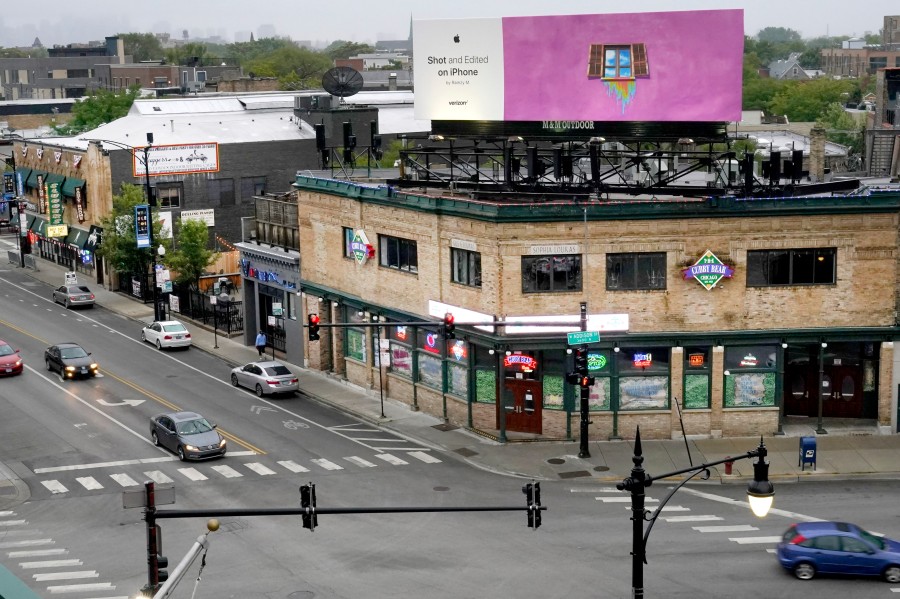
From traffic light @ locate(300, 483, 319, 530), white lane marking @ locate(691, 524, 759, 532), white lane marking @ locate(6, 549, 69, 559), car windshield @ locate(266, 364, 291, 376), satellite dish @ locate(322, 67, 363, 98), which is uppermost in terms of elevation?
satellite dish @ locate(322, 67, 363, 98)

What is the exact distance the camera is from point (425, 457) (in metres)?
46.1

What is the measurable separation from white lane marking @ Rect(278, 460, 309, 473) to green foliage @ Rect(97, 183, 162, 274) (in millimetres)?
32935

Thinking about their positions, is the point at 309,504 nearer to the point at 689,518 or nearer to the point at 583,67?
the point at 689,518

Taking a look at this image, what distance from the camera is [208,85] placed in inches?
6171

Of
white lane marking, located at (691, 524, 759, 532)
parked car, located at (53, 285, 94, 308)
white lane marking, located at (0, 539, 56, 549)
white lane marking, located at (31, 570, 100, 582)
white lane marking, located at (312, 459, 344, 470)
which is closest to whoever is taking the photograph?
white lane marking, located at (31, 570, 100, 582)

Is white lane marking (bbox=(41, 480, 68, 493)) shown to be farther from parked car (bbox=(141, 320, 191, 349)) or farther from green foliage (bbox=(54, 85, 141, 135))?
green foliage (bbox=(54, 85, 141, 135))

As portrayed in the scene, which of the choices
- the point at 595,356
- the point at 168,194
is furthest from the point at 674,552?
the point at 168,194

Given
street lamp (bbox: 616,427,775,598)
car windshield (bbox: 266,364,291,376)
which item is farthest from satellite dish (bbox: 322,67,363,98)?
street lamp (bbox: 616,427,775,598)

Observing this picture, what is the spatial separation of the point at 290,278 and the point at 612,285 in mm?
20087

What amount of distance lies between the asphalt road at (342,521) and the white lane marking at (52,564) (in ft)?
0.27

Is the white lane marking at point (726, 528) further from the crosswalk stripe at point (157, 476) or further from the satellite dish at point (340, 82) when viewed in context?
the satellite dish at point (340, 82)

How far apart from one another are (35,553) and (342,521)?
8.65 meters

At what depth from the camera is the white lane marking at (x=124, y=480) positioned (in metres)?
42.9

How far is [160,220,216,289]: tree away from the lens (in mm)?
73938
